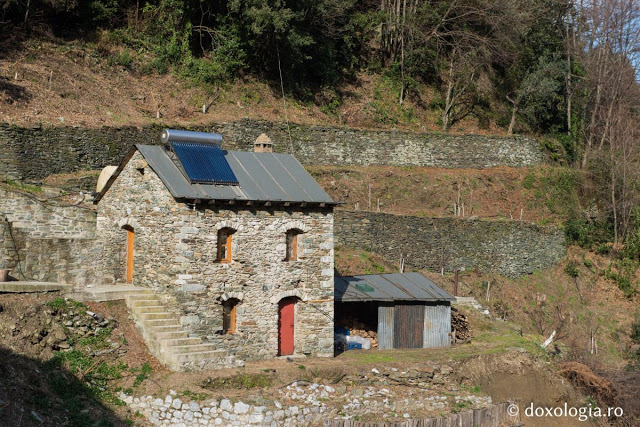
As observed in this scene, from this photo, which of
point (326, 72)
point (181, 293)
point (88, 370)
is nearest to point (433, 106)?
point (326, 72)

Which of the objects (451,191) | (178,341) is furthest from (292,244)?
(451,191)

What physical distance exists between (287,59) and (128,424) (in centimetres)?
2762

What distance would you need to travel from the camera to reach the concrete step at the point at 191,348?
2136 centimetres

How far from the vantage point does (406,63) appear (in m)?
48.4

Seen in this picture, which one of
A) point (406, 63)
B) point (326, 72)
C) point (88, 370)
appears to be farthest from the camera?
point (406, 63)

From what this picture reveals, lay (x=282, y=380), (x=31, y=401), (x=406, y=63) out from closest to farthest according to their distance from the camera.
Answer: (x=31, y=401), (x=282, y=380), (x=406, y=63)

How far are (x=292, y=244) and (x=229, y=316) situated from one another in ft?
9.86

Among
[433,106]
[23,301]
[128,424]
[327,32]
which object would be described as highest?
[327,32]

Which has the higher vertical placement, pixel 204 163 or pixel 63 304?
pixel 204 163

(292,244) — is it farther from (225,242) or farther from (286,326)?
(286,326)

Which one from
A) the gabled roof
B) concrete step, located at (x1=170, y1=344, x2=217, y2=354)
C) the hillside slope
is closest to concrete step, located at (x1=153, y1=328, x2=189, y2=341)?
concrete step, located at (x1=170, y1=344, x2=217, y2=354)

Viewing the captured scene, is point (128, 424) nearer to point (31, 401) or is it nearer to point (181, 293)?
point (31, 401)

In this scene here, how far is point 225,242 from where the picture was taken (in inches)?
919

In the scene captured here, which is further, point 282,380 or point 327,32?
point 327,32
